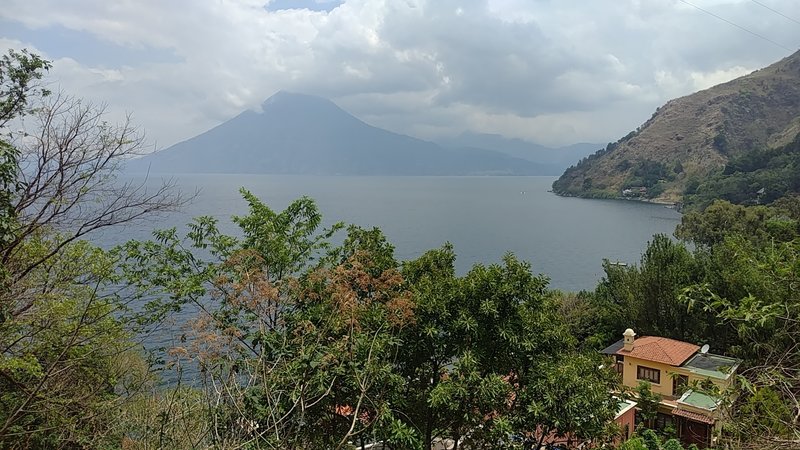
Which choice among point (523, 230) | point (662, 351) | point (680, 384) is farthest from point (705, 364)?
point (523, 230)

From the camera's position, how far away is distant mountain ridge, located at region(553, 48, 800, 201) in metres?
92.6

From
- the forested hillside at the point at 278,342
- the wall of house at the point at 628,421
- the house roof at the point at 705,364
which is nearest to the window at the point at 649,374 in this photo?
the house roof at the point at 705,364

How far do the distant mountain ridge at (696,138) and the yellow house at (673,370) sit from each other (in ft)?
254

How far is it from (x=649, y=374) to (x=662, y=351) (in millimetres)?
851

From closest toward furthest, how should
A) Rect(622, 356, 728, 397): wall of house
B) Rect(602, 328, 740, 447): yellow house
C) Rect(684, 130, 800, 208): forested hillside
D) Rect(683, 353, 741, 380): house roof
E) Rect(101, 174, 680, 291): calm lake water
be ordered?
Rect(602, 328, 740, 447): yellow house → Rect(683, 353, 741, 380): house roof → Rect(622, 356, 728, 397): wall of house → Rect(101, 174, 680, 291): calm lake water → Rect(684, 130, 800, 208): forested hillside

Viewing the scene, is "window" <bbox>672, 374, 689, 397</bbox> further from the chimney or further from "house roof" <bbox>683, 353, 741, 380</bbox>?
the chimney

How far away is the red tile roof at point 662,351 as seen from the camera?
15.2 m

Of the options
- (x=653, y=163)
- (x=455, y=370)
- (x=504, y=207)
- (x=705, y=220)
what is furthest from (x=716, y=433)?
(x=653, y=163)

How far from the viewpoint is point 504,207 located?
290ft

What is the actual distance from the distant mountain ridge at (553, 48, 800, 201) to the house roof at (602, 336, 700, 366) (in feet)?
252

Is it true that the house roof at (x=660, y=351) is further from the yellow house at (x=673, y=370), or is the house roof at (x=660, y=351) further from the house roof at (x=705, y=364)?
the house roof at (x=705, y=364)

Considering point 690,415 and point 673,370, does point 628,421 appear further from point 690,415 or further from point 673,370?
point 673,370

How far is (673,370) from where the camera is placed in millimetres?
14133

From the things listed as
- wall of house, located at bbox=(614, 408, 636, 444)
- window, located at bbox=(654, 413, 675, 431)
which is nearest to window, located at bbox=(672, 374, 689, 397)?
window, located at bbox=(654, 413, 675, 431)
